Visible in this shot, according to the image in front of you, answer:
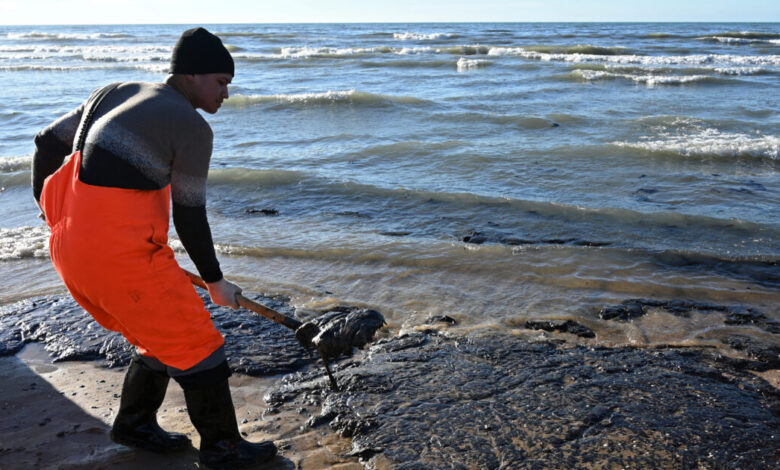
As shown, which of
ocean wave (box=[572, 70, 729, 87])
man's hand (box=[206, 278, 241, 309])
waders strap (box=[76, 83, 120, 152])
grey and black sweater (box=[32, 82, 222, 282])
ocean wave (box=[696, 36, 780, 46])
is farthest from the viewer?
ocean wave (box=[696, 36, 780, 46])

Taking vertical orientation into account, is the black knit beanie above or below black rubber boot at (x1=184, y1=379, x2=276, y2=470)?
above

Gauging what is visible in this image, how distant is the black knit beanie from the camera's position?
2.45 m

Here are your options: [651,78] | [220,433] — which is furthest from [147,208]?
[651,78]

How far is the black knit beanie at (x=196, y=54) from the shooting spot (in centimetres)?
245

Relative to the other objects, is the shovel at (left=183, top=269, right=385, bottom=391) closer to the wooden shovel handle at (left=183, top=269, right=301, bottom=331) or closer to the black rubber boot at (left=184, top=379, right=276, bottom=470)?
the wooden shovel handle at (left=183, top=269, right=301, bottom=331)

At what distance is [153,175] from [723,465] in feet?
8.68

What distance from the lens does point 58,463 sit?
9.61 feet

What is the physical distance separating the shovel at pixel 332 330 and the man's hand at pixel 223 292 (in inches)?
5.4

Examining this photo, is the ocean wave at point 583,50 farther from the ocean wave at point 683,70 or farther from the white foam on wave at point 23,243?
the white foam on wave at point 23,243

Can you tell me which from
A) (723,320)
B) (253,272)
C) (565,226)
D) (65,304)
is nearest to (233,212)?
(253,272)

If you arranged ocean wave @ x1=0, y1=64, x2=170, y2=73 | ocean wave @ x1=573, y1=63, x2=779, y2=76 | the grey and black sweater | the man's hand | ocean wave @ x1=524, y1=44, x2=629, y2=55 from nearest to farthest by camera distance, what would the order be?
1. the grey and black sweater
2. the man's hand
3. ocean wave @ x1=573, y1=63, x2=779, y2=76
4. ocean wave @ x1=0, y1=64, x2=170, y2=73
5. ocean wave @ x1=524, y1=44, x2=629, y2=55

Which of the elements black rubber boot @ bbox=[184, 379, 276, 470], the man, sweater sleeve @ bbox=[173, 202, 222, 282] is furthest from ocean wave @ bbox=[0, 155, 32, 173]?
sweater sleeve @ bbox=[173, 202, 222, 282]

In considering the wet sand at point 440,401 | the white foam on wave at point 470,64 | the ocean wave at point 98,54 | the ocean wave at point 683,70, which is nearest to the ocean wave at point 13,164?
the wet sand at point 440,401

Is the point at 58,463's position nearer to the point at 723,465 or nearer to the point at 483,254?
the point at 723,465
